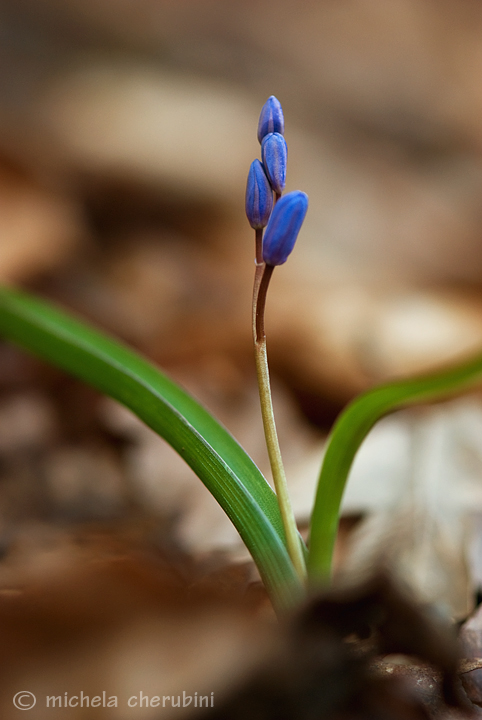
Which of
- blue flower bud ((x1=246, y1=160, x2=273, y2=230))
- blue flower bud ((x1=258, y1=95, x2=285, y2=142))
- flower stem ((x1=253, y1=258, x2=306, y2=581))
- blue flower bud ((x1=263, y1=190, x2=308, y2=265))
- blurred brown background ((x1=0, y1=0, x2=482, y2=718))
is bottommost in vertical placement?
flower stem ((x1=253, y1=258, x2=306, y2=581))

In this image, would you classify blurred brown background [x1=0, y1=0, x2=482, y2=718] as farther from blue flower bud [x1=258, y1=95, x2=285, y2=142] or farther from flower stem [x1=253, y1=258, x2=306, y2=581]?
blue flower bud [x1=258, y1=95, x2=285, y2=142]

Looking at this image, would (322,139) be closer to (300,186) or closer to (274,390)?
(300,186)

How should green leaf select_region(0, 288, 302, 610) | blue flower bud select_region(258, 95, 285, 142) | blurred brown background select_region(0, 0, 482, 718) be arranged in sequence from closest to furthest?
1. green leaf select_region(0, 288, 302, 610)
2. blue flower bud select_region(258, 95, 285, 142)
3. blurred brown background select_region(0, 0, 482, 718)

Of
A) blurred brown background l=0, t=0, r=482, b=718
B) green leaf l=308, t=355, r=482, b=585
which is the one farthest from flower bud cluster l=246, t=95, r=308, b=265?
blurred brown background l=0, t=0, r=482, b=718

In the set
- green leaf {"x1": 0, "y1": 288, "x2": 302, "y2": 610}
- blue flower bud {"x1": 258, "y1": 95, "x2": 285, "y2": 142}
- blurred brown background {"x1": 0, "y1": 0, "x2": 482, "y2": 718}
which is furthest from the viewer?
blurred brown background {"x1": 0, "y1": 0, "x2": 482, "y2": 718}

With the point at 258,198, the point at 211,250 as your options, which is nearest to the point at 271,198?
the point at 258,198

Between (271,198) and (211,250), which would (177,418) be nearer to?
(271,198)

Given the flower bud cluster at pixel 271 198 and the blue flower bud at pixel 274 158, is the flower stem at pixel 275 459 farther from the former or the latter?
the blue flower bud at pixel 274 158

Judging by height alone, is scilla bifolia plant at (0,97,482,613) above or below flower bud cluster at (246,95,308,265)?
below
